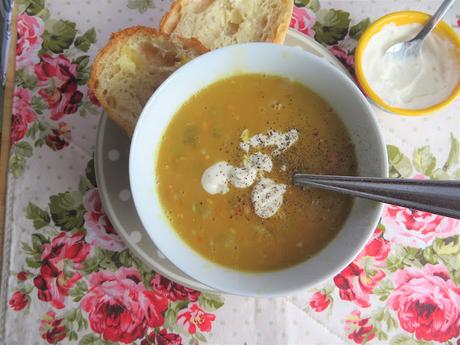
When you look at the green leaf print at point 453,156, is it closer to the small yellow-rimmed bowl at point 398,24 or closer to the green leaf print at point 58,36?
the small yellow-rimmed bowl at point 398,24

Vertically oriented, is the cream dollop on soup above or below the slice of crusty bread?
above

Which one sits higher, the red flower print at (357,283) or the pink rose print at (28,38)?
the pink rose print at (28,38)

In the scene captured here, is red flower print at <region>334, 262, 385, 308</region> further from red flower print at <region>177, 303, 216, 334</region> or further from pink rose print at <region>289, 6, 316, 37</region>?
pink rose print at <region>289, 6, 316, 37</region>

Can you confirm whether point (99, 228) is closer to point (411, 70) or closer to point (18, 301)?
point (18, 301)

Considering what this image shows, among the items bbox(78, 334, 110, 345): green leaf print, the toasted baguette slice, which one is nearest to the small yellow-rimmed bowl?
Result: the toasted baguette slice

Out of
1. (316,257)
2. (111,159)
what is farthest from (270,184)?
(111,159)

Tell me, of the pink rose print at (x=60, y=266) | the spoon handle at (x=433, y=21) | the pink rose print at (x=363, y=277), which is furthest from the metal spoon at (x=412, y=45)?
the pink rose print at (x=60, y=266)
